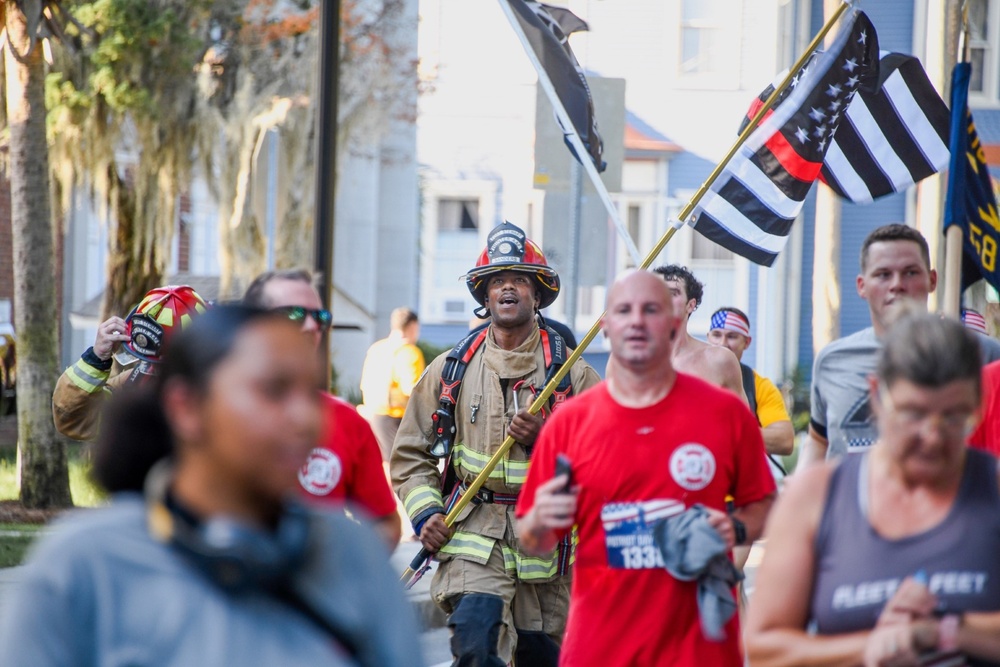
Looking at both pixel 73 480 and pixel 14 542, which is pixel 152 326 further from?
pixel 73 480

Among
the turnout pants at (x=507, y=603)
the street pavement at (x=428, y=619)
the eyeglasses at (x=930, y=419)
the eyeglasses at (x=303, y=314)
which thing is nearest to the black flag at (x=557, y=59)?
the street pavement at (x=428, y=619)

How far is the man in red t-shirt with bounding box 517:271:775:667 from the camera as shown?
4078mm

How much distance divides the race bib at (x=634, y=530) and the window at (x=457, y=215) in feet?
69.5

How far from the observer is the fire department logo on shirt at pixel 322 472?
427 centimetres

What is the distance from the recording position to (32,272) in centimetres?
1177

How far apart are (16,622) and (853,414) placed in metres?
3.68

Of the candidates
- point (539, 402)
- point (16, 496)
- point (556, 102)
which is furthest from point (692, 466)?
point (16, 496)

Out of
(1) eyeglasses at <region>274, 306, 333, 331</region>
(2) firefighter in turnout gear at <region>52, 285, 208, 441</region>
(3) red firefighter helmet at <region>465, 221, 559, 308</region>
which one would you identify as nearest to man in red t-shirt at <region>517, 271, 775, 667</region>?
(1) eyeglasses at <region>274, 306, 333, 331</region>

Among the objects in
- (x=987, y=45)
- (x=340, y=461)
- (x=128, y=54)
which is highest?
(x=987, y=45)

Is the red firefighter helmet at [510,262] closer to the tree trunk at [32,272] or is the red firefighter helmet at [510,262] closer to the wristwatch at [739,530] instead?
the wristwatch at [739,530]

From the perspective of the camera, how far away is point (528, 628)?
18.7ft

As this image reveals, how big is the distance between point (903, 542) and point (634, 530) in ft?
4.51

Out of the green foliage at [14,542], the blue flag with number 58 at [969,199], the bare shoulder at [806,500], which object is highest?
the blue flag with number 58 at [969,199]

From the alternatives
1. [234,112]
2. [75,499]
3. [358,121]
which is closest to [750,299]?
[358,121]
